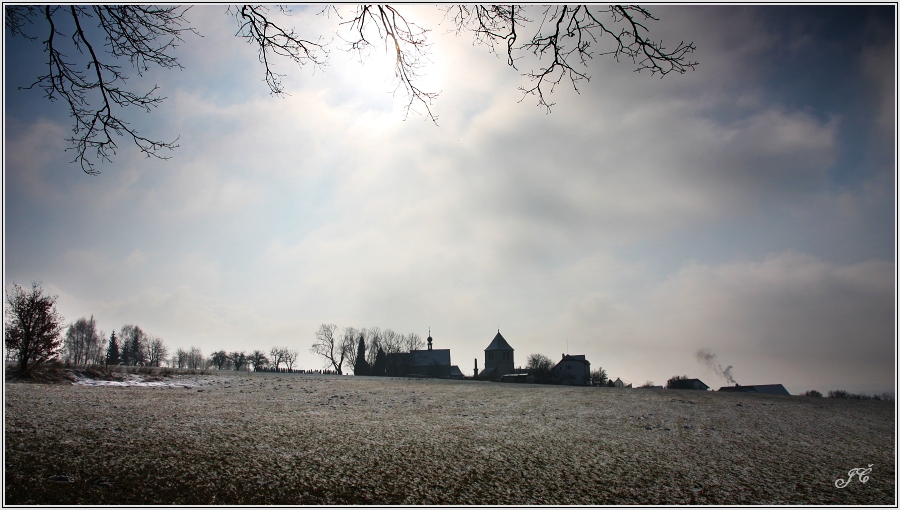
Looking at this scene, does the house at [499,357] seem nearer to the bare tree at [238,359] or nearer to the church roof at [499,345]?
the church roof at [499,345]

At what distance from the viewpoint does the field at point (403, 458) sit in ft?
18.6

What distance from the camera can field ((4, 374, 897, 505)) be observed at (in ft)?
18.6

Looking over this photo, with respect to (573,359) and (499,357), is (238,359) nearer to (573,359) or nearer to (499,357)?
(499,357)

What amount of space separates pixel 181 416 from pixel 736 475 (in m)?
11.8

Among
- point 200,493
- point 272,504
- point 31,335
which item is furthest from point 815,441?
point 31,335

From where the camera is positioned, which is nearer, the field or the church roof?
the field

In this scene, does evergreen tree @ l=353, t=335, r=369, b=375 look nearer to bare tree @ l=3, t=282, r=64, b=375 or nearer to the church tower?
the church tower

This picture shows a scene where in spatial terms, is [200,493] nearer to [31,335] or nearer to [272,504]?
[272,504]

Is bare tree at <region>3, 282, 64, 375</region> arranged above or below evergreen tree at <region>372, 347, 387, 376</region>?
above

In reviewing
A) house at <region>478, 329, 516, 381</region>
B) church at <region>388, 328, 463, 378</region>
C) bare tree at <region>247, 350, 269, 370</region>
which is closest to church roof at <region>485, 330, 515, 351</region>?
house at <region>478, 329, 516, 381</region>

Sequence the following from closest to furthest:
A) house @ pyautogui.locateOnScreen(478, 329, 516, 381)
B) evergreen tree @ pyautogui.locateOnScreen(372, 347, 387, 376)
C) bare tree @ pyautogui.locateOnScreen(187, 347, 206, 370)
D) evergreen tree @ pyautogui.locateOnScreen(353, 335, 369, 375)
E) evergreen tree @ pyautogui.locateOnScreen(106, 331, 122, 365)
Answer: evergreen tree @ pyautogui.locateOnScreen(106, 331, 122, 365)
evergreen tree @ pyautogui.locateOnScreen(353, 335, 369, 375)
evergreen tree @ pyautogui.locateOnScreen(372, 347, 387, 376)
house @ pyautogui.locateOnScreen(478, 329, 516, 381)
bare tree @ pyautogui.locateOnScreen(187, 347, 206, 370)

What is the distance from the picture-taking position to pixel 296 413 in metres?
12.0

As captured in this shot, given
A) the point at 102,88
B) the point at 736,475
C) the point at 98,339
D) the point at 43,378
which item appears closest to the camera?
the point at 102,88

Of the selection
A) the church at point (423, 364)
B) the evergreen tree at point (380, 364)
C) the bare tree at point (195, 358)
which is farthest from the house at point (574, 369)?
the bare tree at point (195, 358)
